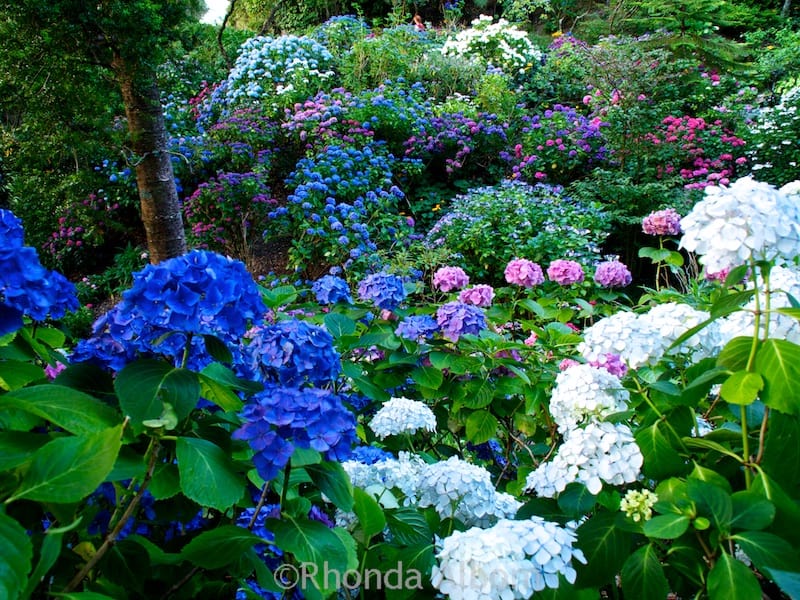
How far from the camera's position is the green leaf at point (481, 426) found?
169 centimetres

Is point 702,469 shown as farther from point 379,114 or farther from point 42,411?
point 379,114

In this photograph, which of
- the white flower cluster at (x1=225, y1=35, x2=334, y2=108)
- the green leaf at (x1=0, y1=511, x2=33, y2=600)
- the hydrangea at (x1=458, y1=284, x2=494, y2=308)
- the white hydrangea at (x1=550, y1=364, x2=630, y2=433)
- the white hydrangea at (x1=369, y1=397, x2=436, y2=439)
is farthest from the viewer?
the white flower cluster at (x1=225, y1=35, x2=334, y2=108)

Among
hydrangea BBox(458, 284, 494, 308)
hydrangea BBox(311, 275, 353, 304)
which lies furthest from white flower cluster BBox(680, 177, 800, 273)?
hydrangea BBox(458, 284, 494, 308)

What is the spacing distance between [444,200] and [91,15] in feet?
14.2

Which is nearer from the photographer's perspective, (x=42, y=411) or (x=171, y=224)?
(x=42, y=411)

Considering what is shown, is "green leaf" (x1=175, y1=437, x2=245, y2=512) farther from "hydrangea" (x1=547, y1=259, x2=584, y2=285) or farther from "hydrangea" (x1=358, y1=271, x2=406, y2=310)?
"hydrangea" (x1=547, y1=259, x2=584, y2=285)

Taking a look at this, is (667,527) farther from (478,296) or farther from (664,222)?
(664,222)

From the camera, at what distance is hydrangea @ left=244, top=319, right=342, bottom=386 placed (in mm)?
955

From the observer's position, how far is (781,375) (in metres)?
0.83

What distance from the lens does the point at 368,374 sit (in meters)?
1.91

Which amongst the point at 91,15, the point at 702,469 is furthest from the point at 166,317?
the point at 91,15

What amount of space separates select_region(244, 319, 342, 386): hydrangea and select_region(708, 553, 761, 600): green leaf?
626 millimetres

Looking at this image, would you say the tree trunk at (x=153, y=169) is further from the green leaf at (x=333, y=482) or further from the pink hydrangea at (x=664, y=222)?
the green leaf at (x=333, y=482)

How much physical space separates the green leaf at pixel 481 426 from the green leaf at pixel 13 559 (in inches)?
49.1
